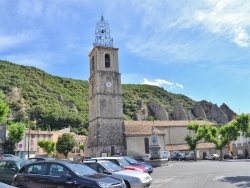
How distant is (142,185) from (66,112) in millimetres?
→ 105466

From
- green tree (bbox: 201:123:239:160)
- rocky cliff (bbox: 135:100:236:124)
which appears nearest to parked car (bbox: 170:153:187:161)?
A: green tree (bbox: 201:123:239:160)

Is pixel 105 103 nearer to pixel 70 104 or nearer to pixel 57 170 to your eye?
pixel 57 170

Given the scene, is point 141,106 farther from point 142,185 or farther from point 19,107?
point 142,185

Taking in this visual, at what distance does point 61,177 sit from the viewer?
884 centimetres

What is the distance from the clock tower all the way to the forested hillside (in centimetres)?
5332

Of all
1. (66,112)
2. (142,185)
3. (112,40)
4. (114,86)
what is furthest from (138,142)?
(66,112)

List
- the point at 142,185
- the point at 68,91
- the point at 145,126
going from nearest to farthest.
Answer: the point at 142,185 < the point at 145,126 < the point at 68,91

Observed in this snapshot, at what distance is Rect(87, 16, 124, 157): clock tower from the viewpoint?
50125 mm

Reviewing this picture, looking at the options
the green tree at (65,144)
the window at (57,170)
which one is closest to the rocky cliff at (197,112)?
the green tree at (65,144)

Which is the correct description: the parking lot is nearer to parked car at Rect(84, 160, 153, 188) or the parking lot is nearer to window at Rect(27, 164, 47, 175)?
parked car at Rect(84, 160, 153, 188)

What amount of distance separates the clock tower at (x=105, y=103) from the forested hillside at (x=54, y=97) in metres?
53.3

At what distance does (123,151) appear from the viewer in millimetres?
50875

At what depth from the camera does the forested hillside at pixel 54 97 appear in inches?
4247

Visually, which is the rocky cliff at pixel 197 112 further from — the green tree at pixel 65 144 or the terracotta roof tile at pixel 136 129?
the terracotta roof tile at pixel 136 129
